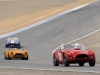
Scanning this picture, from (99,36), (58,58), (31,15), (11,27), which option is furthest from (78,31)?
(58,58)

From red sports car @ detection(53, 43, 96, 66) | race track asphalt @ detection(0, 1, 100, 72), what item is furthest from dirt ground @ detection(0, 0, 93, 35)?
red sports car @ detection(53, 43, 96, 66)

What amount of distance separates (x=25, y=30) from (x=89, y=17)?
9.42m

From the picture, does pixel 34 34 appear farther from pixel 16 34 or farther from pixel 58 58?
pixel 58 58

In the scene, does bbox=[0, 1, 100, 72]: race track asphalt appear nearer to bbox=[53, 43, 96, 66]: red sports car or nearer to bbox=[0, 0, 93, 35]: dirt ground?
bbox=[0, 0, 93, 35]: dirt ground

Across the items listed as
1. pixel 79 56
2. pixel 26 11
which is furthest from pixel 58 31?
pixel 79 56

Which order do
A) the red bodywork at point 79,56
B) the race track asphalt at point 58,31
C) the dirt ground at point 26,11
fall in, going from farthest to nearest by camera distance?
the dirt ground at point 26,11
the race track asphalt at point 58,31
the red bodywork at point 79,56

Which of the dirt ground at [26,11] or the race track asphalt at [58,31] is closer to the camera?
the race track asphalt at [58,31]

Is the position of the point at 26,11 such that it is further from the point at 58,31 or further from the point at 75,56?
the point at 75,56

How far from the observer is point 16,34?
56.9 metres

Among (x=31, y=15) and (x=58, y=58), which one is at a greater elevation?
(x=31, y=15)

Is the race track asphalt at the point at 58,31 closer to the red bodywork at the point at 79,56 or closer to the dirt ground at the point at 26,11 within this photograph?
the dirt ground at the point at 26,11

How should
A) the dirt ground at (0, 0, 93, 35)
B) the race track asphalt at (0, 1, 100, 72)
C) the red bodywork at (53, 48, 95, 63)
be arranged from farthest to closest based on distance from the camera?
1. the dirt ground at (0, 0, 93, 35)
2. the race track asphalt at (0, 1, 100, 72)
3. the red bodywork at (53, 48, 95, 63)

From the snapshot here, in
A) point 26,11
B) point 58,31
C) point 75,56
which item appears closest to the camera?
point 75,56

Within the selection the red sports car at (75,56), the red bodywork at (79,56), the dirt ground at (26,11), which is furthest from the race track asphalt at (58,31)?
the red bodywork at (79,56)
